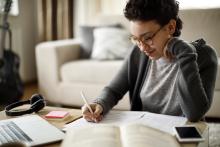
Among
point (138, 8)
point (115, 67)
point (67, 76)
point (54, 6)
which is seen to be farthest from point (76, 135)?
point (54, 6)

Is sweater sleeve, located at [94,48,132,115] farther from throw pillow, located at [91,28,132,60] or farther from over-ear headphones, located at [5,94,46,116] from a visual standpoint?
throw pillow, located at [91,28,132,60]

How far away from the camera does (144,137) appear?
0.69 metres

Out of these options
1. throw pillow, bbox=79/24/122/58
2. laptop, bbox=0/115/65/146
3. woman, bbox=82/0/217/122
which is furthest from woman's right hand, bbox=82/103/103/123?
throw pillow, bbox=79/24/122/58

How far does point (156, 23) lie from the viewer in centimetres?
101

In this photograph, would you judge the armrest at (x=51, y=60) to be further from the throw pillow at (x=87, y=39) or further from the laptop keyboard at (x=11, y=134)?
the laptop keyboard at (x=11, y=134)

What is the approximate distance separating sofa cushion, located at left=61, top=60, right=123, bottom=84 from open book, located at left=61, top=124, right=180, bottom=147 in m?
1.57

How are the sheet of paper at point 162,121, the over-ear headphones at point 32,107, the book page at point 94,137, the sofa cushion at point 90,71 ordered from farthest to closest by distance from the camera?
the sofa cushion at point 90,71 < the over-ear headphones at point 32,107 < the sheet of paper at point 162,121 < the book page at point 94,137

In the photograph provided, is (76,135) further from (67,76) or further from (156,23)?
(67,76)

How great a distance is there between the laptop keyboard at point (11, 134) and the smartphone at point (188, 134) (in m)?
0.35

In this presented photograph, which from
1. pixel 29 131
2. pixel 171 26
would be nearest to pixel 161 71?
pixel 171 26

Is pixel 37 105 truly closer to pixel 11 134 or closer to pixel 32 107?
pixel 32 107

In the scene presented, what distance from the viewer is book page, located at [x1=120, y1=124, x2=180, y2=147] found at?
662 millimetres

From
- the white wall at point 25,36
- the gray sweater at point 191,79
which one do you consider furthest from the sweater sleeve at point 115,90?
the white wall at point 25,36

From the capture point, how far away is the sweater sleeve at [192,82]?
3.01 feet
